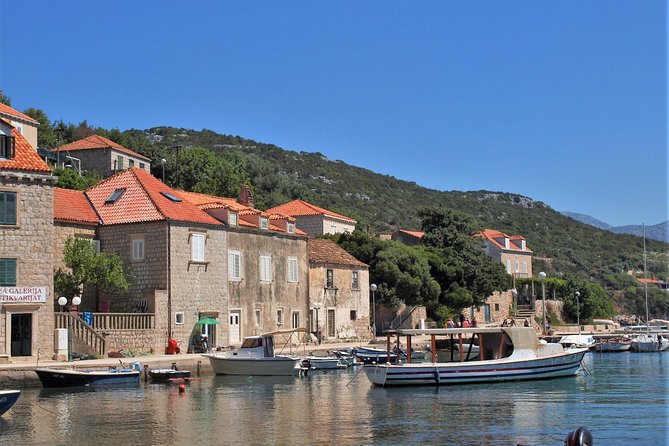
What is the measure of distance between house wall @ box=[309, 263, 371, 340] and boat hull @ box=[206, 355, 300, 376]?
13.7 meters

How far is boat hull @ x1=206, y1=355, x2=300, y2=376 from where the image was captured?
39906mm

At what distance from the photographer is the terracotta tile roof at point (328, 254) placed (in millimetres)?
55750

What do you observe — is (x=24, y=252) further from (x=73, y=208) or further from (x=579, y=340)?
(x=579, y=340)

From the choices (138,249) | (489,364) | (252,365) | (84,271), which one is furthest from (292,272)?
(489,364)

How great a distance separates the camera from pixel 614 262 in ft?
481

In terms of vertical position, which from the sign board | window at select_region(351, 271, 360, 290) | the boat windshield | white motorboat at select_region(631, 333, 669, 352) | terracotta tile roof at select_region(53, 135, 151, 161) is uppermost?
terracotta tile roof at select_region(53, 135, 151, 161)

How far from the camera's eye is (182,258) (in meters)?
45.3

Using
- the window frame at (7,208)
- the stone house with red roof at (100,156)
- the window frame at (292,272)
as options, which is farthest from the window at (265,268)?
the stone house with red roof at (100,156)

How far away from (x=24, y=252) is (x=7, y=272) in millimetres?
1029

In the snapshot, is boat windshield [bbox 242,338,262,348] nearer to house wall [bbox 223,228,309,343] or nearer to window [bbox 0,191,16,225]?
house wall [bbox 223,228,309,343]

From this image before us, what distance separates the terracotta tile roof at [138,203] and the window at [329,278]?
10.4m

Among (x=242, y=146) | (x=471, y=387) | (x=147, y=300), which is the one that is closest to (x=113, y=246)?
(x=147, y=300)

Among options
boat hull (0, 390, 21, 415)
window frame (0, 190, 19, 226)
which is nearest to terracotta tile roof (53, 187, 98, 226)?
window frame (0, 190, 19, 226)

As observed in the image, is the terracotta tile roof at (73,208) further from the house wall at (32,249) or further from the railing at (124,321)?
the house wall at (32,249)
